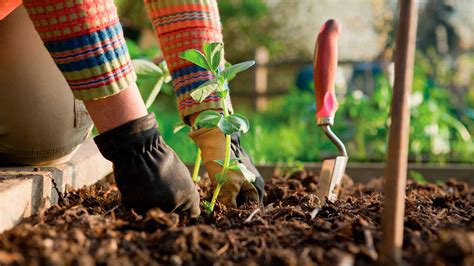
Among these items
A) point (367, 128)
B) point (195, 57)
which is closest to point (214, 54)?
point (195, 57)

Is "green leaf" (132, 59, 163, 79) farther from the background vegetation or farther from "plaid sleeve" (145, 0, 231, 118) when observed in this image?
"plaid sleeve" (145, 0, 231, 118)

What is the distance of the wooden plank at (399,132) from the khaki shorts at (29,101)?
1044mm

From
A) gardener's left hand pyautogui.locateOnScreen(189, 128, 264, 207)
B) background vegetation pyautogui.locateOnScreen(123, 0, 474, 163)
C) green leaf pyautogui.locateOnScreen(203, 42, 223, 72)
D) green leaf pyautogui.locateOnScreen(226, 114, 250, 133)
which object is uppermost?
green leaf pyautogui.locateOnScreen(203, 42, 223, 72)

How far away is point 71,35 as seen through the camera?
43.8 inches

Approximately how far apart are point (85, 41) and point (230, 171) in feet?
1.69

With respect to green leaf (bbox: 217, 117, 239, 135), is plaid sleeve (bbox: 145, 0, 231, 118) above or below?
above

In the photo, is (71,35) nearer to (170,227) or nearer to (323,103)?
(170,227)

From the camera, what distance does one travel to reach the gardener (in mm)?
1129

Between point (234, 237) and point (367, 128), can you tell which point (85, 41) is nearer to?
point (234, 237)

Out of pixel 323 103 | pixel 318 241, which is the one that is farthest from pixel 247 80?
pixel 318 241

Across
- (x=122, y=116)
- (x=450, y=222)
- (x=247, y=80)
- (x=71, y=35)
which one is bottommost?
(x=247, y=80)

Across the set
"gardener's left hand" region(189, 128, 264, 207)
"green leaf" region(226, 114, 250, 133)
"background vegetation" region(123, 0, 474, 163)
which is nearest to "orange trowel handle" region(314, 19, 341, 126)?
"gardener's left hand" region(189, 128, 264, 207)

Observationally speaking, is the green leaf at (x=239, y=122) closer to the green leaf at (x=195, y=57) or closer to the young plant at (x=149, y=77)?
the green leaf at (x=195, y=57)

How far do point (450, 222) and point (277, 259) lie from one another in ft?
1.53
